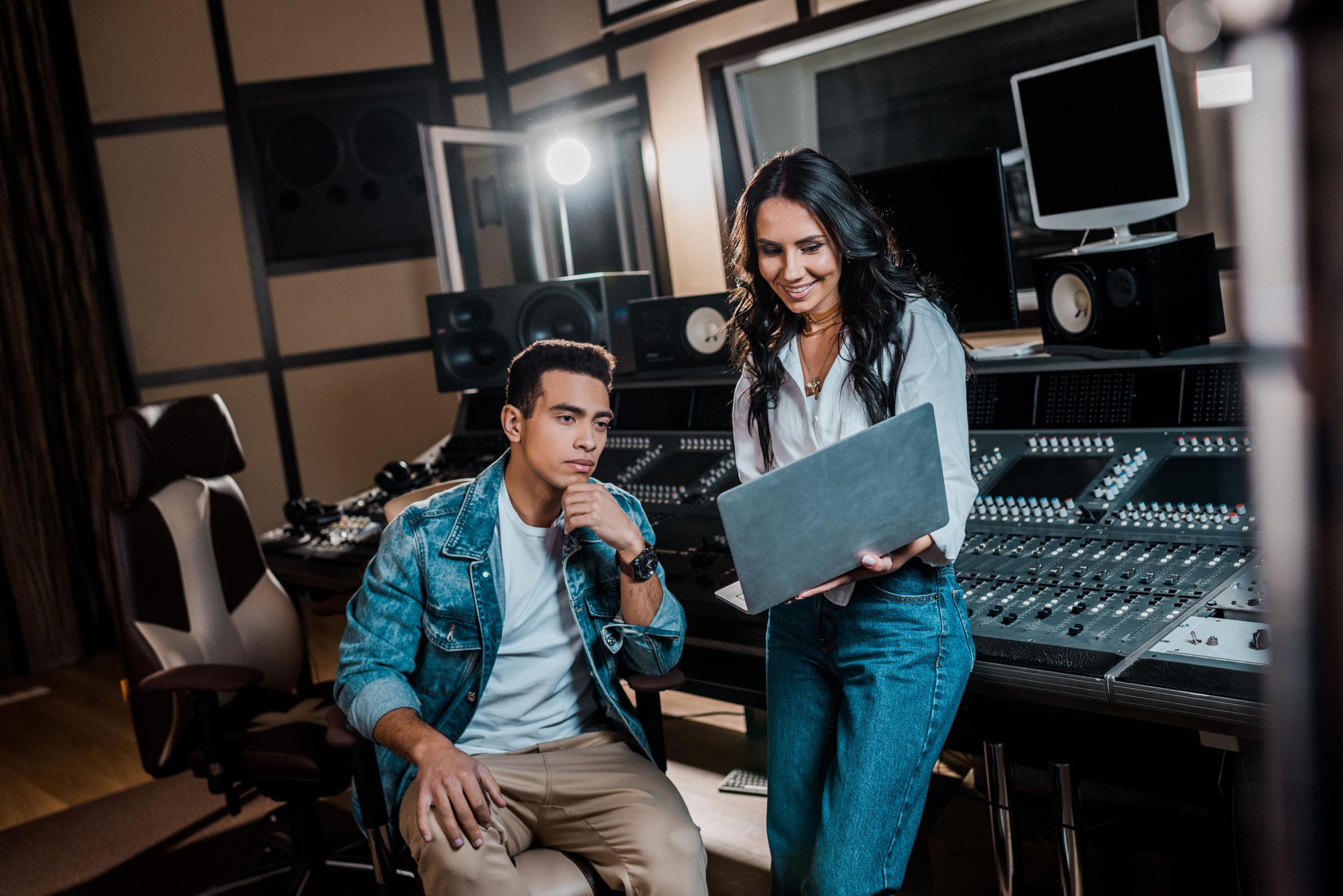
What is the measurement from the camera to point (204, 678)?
204 cm

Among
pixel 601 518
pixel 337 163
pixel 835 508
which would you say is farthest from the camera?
pixel 337 163

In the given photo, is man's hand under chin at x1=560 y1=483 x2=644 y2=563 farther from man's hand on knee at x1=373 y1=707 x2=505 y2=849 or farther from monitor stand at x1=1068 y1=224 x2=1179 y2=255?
monitor stand at x1=1068 y1=224 x2=1179 y2=255

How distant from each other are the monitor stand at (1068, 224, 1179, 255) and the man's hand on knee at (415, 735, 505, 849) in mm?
1481

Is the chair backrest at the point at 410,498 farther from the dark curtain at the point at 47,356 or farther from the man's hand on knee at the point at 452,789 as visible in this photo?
the dark curtain at the point at 47,356

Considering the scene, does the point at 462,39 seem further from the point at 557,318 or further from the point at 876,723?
the point at 876,723

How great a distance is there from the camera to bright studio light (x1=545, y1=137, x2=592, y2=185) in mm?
3635

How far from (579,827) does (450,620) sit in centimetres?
36

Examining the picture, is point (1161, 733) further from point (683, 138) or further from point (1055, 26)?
point (683, 138)

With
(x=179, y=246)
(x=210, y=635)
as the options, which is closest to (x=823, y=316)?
(x=210, y=635)

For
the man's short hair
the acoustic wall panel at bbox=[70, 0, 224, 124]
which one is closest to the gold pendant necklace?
the man's short hair

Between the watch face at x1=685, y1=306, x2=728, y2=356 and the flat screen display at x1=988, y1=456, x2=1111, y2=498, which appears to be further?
the watch face at x1=685, y1=306, x2=728, y2=356

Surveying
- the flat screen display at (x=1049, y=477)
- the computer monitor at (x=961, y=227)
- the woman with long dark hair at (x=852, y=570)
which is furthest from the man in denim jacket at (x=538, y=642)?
the computer monitor at (x=961, y=227)

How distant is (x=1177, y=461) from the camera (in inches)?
75.5

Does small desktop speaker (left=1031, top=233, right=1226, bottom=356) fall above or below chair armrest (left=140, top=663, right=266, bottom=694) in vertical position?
above
